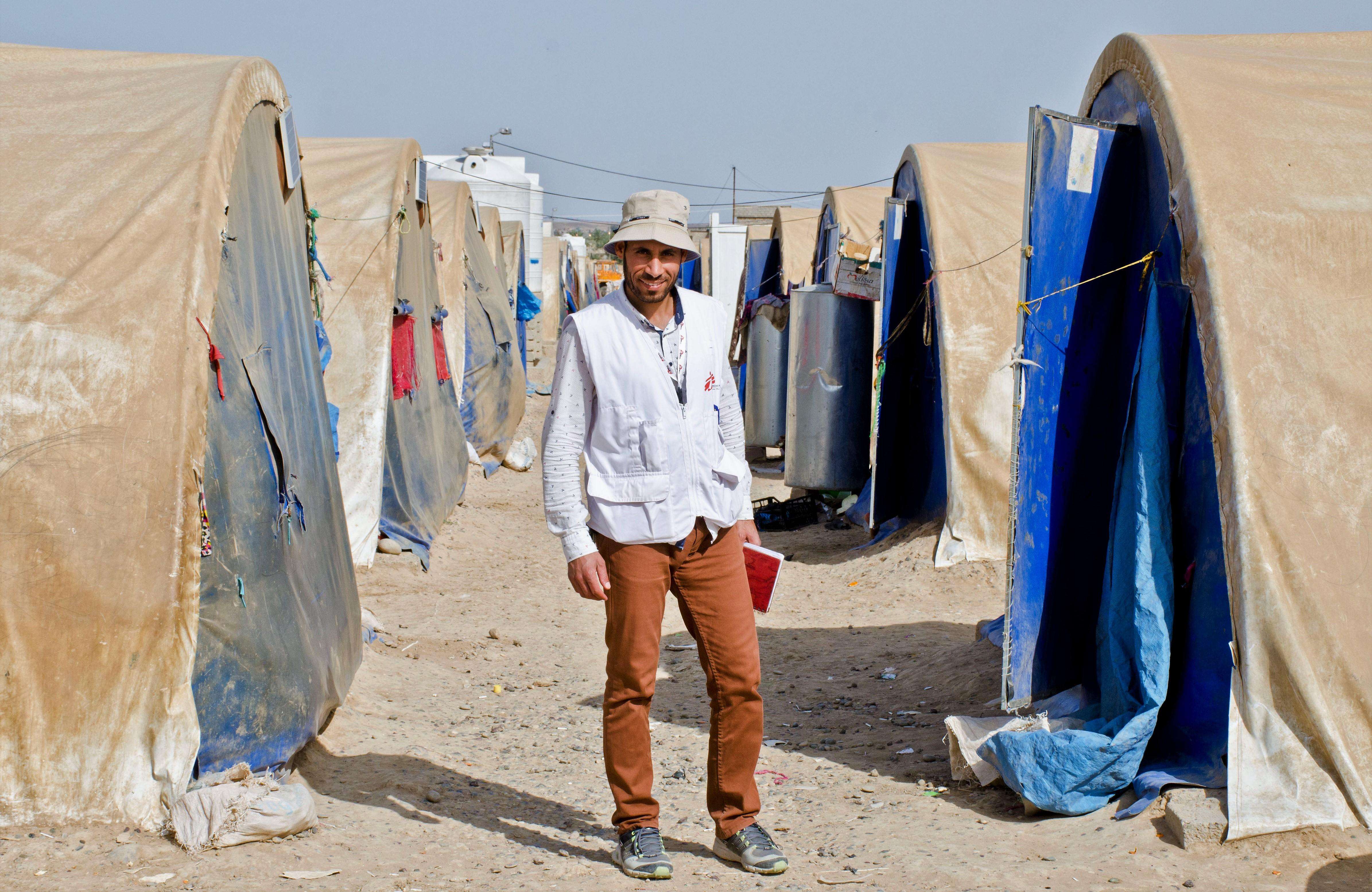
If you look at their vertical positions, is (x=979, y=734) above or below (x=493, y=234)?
below

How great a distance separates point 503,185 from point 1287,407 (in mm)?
29478

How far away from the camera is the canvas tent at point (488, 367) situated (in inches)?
455

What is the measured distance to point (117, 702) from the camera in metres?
3.06

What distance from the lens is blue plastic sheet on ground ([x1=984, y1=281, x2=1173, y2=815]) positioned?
136 inches

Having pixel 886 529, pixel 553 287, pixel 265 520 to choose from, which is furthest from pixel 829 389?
pixel 553 287

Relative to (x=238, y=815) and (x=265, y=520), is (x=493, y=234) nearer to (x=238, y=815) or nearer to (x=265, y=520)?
(x=265, y=520)

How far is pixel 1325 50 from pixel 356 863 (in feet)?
14.5

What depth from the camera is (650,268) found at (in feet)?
9.83

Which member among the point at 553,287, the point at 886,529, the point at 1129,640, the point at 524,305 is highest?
the point at 1129,640

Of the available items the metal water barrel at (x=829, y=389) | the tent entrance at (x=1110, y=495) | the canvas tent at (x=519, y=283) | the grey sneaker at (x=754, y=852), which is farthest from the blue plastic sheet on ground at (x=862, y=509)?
the canvas tent at (x=519, y=283)

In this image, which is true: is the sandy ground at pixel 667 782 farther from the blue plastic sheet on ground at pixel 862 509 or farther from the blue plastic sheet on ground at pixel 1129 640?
the blue plastic sheet on ground at pixel 862 509

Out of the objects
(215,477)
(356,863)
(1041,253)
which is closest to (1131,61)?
(1041,253)

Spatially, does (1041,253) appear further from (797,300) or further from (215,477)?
(797,300)

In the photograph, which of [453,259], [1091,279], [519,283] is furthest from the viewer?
[519,283]
